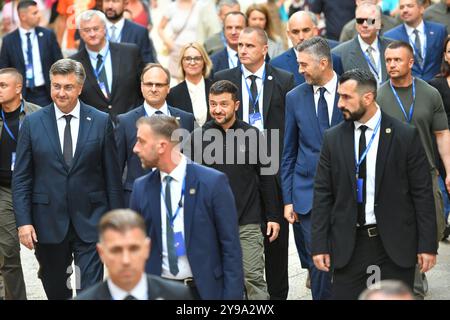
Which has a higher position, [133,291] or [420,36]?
[420,36]

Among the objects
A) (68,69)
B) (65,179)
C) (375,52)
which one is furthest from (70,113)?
(375,52)

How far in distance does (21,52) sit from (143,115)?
13.7 ft

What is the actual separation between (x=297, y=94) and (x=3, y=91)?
111 inches

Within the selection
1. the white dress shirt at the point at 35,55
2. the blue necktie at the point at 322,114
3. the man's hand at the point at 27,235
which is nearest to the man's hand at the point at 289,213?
the blue necktie at the point at 322,114

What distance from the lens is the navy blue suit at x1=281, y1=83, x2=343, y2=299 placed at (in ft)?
35.7

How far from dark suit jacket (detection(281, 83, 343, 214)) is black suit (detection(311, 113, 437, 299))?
4.03 ft

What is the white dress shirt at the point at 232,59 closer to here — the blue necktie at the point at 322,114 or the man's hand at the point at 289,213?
the blue necktie at the point at 322,114

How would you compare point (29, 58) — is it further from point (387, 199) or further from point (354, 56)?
point (387, 199)

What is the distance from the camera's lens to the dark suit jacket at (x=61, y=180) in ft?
33.7

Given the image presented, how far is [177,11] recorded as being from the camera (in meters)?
17.9

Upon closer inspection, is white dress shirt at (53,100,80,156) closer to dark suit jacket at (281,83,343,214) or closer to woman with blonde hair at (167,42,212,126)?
dark suit jacket at (281,83,343,214)

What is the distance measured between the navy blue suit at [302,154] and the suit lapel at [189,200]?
239 cm

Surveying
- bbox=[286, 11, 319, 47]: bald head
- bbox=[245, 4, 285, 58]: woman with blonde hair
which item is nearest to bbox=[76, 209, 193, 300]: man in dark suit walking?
bbox=[286, 11, 319, 47]: bald head

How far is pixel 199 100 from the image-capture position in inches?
516
